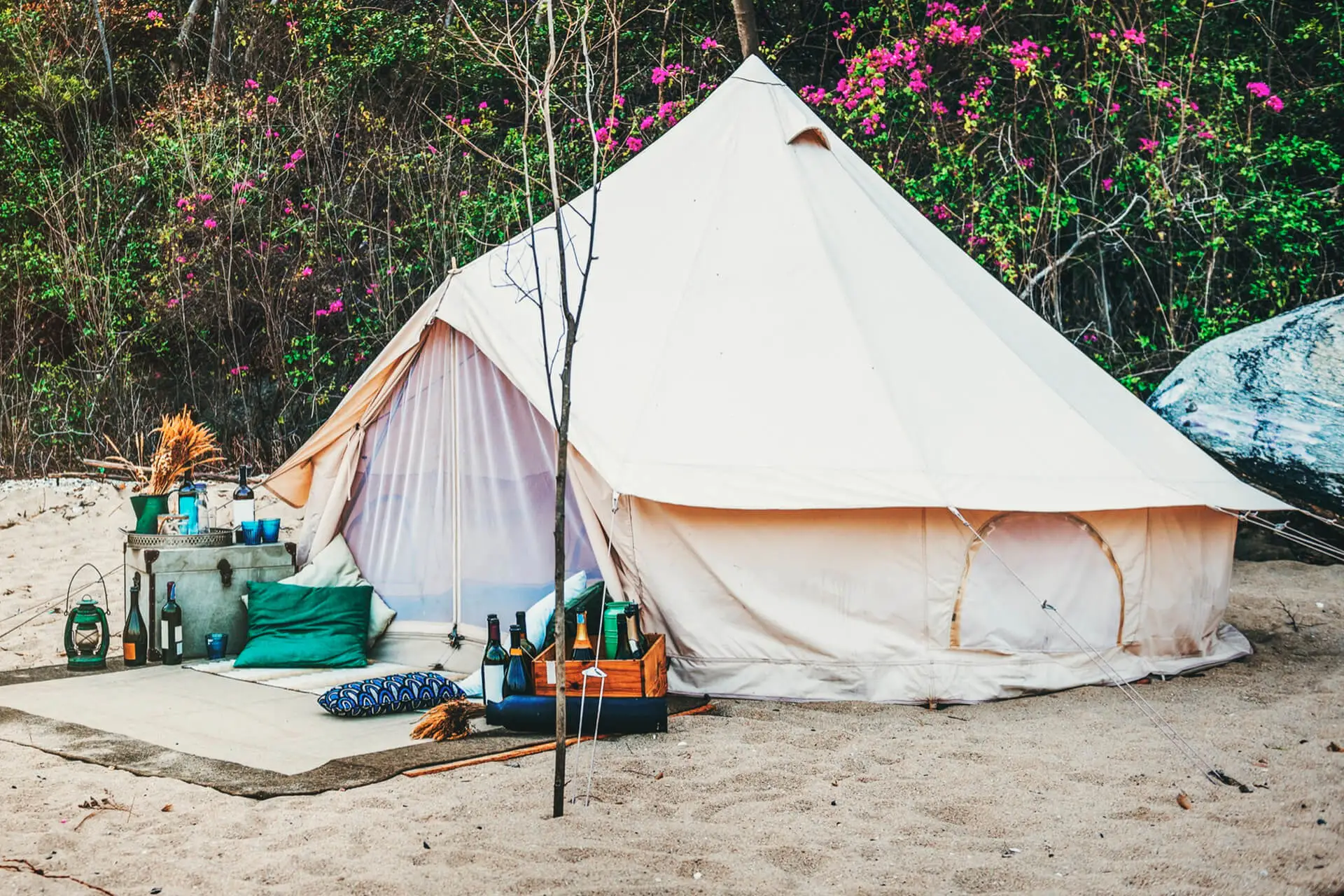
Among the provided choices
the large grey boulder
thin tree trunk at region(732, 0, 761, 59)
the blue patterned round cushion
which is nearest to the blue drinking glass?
the blue patterned round cushion

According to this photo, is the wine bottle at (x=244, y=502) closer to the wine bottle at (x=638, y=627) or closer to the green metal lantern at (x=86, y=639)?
the green metal lantern at (x=86, y=639)

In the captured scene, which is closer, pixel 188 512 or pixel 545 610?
pixel 545 610

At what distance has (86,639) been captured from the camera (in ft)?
14.5

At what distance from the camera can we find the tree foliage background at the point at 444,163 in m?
6.59

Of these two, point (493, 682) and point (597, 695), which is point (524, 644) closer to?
point (493, 682)

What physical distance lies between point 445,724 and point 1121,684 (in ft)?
7.19

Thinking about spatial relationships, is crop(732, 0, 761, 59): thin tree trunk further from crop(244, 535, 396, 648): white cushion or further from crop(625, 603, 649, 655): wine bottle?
crop(625, 603, 649, 655): wine bottle

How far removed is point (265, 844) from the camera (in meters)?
2.36

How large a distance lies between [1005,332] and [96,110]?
8.64m

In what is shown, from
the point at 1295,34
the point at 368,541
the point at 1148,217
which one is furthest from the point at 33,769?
the point at 1295,34

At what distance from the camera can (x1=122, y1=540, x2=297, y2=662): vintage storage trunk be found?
14.7ft

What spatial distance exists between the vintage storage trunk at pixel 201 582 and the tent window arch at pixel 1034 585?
2864mm

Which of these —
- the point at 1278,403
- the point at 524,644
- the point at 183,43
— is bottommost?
the point at 524,644

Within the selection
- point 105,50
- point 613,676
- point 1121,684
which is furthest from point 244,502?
point 105,50
